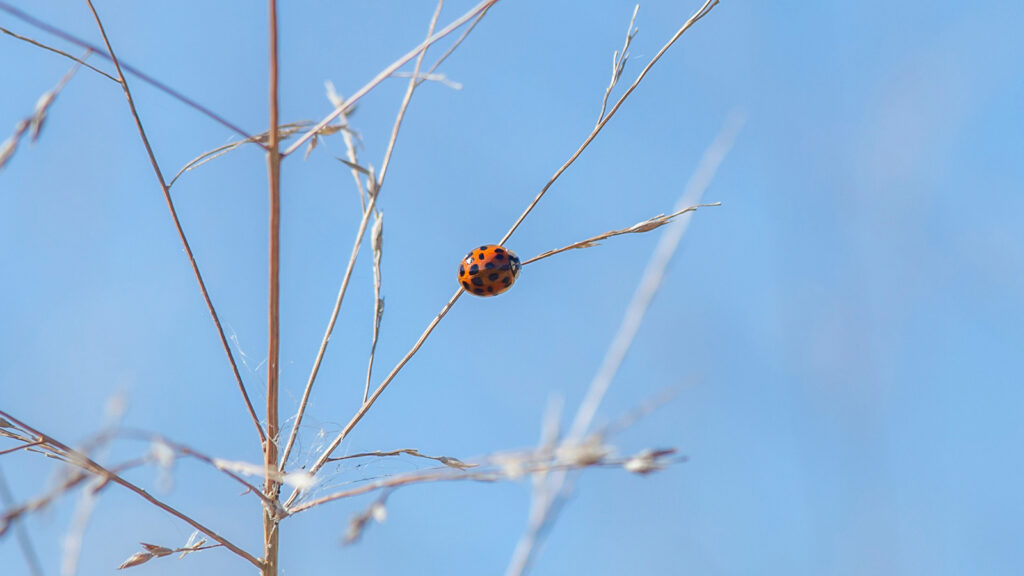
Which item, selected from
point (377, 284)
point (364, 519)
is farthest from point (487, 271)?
point (364, 519)

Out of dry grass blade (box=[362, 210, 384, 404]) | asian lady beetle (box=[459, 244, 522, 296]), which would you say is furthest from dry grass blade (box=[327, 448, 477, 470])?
asian lady beetle (box=[459, 244, 522, 296])

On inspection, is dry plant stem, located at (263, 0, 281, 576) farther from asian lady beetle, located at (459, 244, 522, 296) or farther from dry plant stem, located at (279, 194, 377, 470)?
asian lady beetle, located at (459, 244, 522, 296)

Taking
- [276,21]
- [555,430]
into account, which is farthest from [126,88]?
[555,430]

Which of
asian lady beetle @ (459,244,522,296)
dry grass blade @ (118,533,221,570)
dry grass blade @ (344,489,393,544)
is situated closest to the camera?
dry grass blade @ (344,489,393,544)

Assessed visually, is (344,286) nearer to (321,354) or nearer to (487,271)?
(321,354)

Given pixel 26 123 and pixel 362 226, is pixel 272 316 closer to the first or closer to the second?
pixel 362 226

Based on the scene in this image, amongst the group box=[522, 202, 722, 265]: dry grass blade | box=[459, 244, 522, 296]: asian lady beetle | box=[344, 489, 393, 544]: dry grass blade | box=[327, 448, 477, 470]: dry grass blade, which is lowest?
box=[344, 489, 393, 544]: dry grass blade

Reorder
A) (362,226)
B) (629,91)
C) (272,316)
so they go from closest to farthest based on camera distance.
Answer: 1. (272,316)
2. (362,226)
3. (629,91)
